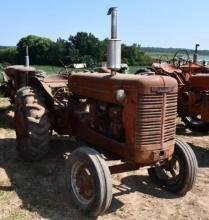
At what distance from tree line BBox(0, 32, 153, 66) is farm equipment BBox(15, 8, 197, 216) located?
4.40 ft

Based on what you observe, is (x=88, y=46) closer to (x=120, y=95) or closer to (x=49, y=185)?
(x=49, y=185)

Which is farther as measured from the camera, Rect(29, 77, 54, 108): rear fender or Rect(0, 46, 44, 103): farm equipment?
Rect(0, 46, 44, 103): farm equipment

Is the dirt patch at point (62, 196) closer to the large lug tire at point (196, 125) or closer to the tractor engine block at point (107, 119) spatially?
the tractor engine block at point (107, 119)

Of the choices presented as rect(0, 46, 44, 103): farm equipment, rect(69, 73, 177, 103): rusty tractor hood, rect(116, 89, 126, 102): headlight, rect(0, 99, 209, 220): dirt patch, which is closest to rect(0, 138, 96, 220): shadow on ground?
rect(0, 99, 209, 220): dirt patch

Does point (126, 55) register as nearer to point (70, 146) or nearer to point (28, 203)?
point (70, 146)

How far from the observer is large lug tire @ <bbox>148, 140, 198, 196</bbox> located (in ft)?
15.6

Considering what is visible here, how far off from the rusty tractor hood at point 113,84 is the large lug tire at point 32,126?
1.82 ft

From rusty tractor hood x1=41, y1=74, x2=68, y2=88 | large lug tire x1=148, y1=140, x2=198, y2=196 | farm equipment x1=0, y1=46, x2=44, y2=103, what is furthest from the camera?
farm equipment x1=0, y1=46, x2=44, y2=103

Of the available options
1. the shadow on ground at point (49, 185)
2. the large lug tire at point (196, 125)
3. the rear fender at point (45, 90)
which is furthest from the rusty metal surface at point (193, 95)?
the rear fender at point (45, 90)

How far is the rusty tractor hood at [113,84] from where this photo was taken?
4.12 m

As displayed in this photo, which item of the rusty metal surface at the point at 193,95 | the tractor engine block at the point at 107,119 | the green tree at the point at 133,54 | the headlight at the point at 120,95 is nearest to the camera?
the headlight at the point at 120,95

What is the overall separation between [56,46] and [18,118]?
41.7 feet

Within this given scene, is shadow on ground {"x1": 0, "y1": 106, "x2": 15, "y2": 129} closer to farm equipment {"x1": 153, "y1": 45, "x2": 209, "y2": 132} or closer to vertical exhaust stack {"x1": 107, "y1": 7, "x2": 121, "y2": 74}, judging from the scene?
farm equipment {"x1": 153, "y1": 45, "x2": 209, "y2": 132}

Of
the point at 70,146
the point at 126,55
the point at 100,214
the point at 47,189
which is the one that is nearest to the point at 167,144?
the point at 100,214
